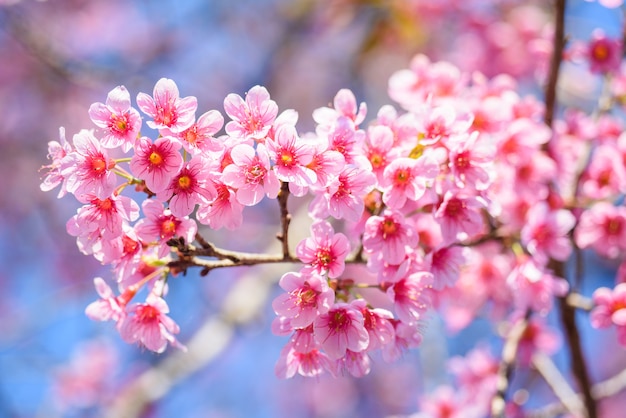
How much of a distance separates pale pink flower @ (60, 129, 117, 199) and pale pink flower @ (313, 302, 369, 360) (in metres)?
0.59

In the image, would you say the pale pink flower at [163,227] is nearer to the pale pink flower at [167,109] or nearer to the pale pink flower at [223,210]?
the pale pink flower at [223,210]

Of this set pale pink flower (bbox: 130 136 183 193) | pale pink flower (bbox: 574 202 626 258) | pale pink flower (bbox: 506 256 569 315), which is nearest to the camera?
pale pink flower (bbox: 130 136 183 193)

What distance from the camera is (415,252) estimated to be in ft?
5.72

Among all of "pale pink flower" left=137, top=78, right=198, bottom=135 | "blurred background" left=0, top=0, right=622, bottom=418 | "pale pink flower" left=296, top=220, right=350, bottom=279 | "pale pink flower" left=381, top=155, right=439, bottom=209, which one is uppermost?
"pale pink flower" left=137, top=78, right=198, bottom=135

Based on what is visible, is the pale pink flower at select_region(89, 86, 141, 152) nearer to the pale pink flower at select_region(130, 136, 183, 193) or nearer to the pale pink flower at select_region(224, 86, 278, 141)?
the pale pink flower at select_region(130, 136, 183, 193)

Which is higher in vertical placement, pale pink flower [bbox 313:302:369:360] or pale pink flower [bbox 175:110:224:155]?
pale pink flower [bbox 175:110:224:155]

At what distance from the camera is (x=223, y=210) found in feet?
5.20

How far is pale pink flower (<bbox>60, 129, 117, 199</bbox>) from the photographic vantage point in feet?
5.00

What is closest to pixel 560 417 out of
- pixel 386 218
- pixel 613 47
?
pixel 613 47

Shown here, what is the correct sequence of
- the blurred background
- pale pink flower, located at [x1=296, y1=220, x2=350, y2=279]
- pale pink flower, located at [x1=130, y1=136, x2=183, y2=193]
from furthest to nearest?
the blurred background, pale pink flower, located at [x1=296, y1=220, x2=350, y2=279], pale pink flower, located at [x1=130, y1=136, x2=183, y2=193]

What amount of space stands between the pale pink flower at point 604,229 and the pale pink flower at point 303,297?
123cm

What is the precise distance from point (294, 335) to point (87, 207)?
0.59 m

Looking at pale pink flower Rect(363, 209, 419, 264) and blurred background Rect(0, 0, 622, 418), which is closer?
pale pink flower Rect(363, 209, 419, 264)

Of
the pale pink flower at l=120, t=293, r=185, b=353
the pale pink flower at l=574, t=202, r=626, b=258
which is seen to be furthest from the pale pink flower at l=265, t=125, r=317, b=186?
the pale pink flower at l=574, t=202, r=626, b=258
